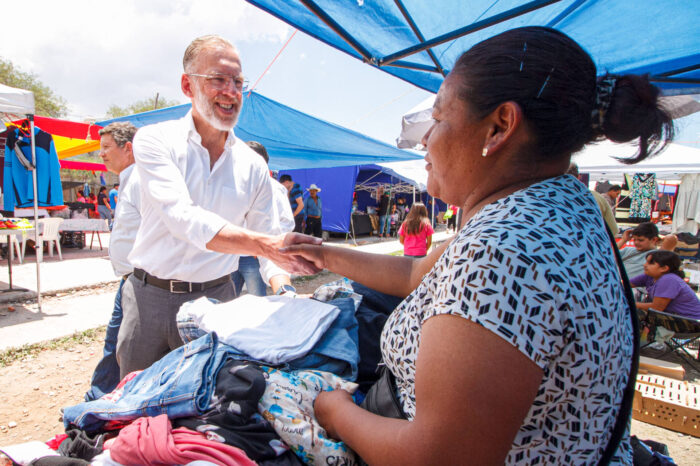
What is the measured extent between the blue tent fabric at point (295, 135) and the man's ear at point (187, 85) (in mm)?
4377

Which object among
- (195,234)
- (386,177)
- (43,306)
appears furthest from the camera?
(386,177)

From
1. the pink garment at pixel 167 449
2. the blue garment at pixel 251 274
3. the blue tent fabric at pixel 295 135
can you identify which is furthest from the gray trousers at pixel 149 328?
the blue tent fabric at pixel 295 135

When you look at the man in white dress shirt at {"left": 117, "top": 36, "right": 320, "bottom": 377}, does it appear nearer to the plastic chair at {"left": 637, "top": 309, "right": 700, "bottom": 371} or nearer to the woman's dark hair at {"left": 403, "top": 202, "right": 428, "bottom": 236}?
the plastic chair at {"left": 637, "top": 309, "right": 700, "bottom": 371}

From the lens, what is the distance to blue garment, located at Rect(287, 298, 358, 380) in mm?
1197

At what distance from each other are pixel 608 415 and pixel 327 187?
14.4 metres

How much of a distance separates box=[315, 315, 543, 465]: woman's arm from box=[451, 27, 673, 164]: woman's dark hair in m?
0.50

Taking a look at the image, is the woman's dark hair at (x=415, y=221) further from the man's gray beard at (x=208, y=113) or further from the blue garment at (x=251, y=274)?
the man's gray beard at (x=208, y=113)

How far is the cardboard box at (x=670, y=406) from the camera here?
10.5 feet

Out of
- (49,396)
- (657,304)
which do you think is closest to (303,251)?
(49,396)

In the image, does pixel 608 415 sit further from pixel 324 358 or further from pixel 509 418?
pixel 324 358

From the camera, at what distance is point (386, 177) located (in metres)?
18.7

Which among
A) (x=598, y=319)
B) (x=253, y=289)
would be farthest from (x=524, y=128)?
(x=253, y=289)

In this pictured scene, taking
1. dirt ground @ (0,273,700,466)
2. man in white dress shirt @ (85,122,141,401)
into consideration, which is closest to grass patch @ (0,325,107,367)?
dirt ground @ (0,273,700,466)

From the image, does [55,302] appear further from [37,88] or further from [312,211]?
[37,88]
